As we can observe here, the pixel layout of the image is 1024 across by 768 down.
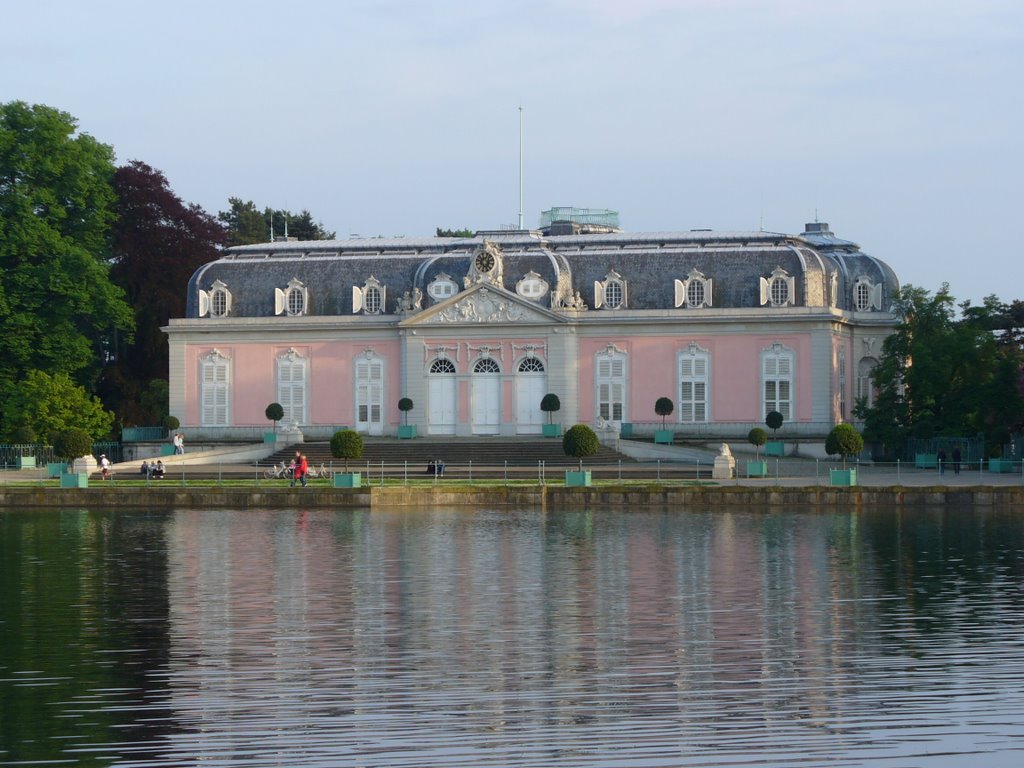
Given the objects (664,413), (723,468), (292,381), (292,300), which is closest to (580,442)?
(723,468)

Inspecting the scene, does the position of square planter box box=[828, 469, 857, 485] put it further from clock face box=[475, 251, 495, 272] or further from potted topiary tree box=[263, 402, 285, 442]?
potted topiary tree box=[263, 402, 285, 442]

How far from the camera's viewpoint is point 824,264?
221 ft

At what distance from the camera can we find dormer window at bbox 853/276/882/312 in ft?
228

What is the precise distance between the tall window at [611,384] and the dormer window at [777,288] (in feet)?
18.6

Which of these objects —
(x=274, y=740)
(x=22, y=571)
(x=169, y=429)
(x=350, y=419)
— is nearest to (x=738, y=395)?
(x=350, y=419)

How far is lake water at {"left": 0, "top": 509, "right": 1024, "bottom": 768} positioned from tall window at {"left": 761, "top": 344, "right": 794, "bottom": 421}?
2671cm

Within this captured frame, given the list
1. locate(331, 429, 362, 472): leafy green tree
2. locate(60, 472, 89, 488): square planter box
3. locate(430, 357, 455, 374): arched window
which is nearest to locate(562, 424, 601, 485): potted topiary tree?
locate(331, 429, 362, 472): leafy green tree

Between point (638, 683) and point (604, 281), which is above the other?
point (604, 281)

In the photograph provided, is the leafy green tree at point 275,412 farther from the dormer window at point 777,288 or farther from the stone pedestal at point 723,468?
the stone pedestal at point 723,468

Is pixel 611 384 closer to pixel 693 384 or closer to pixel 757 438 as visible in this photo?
pixel 693 384

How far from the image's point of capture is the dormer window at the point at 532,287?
67.7 meters

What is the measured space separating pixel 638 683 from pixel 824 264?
162 ft

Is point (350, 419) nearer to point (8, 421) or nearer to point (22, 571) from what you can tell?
point (8, 421)

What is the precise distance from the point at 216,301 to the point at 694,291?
61.0 feet
